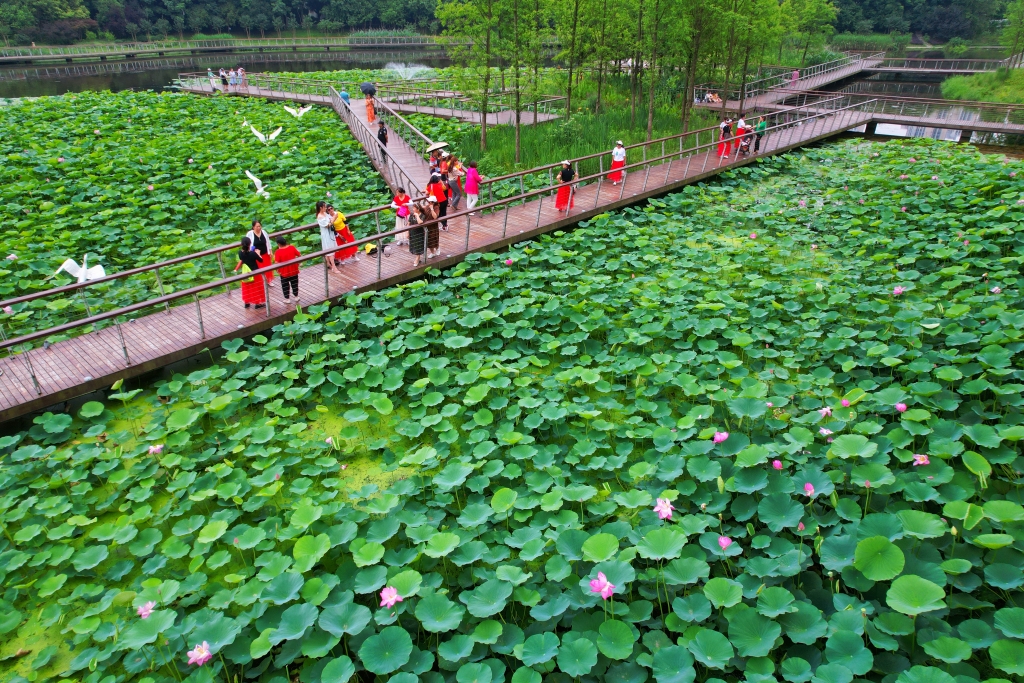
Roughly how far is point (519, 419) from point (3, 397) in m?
4.70

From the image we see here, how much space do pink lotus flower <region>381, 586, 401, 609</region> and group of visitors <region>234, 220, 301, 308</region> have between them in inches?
176

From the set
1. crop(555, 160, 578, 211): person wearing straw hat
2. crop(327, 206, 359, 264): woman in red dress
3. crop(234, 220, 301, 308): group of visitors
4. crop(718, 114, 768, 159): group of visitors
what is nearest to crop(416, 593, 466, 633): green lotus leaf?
crop(234, 220, 301, 308): group of visitors

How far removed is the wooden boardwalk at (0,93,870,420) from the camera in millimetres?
5949

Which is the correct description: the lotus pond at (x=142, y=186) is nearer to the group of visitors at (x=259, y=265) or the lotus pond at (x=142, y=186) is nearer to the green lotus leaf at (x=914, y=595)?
the group of visitors at (x=259, y=265)

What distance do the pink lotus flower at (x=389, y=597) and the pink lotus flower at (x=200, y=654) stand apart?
96cm

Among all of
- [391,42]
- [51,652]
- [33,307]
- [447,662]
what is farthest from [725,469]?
[391,42]

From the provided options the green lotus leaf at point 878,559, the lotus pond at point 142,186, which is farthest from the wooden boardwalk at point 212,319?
the green lotus leaf at point 878,559

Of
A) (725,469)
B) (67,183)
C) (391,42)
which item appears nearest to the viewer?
(725,469)

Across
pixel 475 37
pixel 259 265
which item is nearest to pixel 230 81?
pixel 475 37

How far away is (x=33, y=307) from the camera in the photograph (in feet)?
25.2

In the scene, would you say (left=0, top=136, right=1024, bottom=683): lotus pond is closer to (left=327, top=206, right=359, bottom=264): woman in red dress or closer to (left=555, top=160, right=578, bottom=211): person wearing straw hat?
(left=327, top=206, right=359, bottom=264): woman in red dress

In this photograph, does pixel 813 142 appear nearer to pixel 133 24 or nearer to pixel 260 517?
pixel 260 517

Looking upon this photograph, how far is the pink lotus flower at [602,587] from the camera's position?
3.52 m

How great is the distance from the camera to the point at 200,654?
3.39 meters
